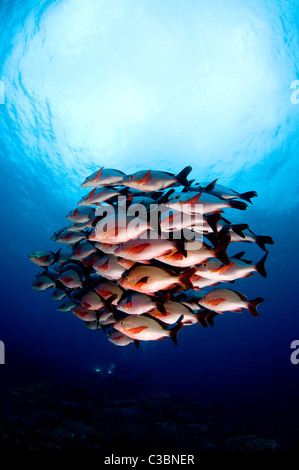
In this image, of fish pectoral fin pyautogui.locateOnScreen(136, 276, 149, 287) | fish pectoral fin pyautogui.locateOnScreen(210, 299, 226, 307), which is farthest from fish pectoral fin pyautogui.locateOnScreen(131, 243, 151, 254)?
fish pectoral fin pyautogui.locateOnScreen(210, 299, 226, 307)

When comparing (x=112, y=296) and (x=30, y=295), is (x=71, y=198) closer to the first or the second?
(x=112, y=296)

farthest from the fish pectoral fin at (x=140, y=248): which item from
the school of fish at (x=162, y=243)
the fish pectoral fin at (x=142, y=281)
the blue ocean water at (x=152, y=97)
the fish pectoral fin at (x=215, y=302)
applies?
the blue ocean water at (x=152, y=97)

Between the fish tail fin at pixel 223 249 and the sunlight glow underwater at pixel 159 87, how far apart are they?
13783 millimetres

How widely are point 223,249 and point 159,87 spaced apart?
1497 cm

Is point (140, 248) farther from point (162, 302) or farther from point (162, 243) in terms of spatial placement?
point (162, 302)

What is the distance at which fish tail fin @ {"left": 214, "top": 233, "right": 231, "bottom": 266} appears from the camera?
3115mm

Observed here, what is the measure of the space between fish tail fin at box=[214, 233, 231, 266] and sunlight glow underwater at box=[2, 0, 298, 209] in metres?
13.8

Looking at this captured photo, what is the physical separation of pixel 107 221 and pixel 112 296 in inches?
64.2

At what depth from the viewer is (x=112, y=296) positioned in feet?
13.8

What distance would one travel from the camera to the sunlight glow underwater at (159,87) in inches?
473

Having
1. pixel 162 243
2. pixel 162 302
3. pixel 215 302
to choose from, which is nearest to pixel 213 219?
pixel 162 243

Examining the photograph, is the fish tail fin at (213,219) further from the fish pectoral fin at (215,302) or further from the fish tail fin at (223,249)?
the fish pectoral fin at (215,302)

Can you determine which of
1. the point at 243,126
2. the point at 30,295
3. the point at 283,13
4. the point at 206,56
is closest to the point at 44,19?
the point at 206,56

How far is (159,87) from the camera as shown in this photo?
14953mm
